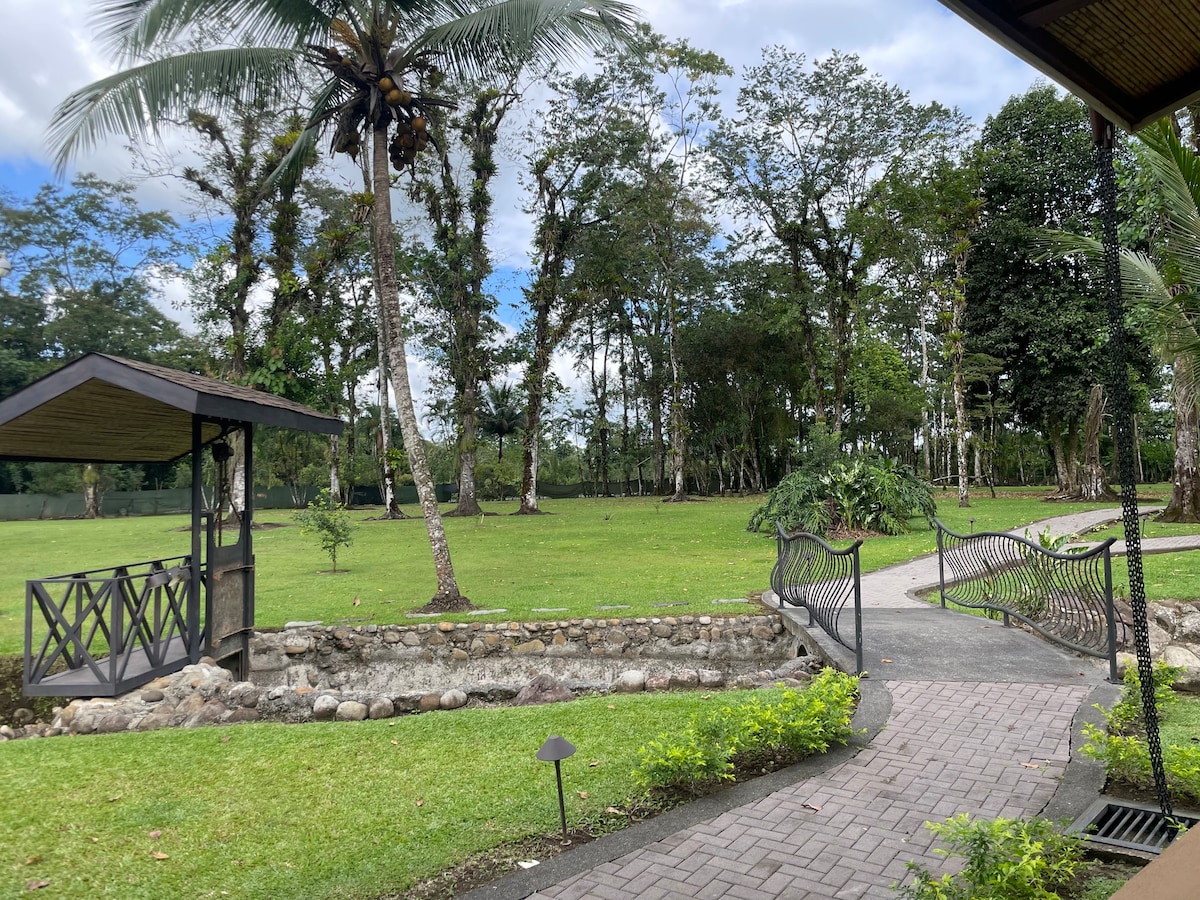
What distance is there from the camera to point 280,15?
9.48m

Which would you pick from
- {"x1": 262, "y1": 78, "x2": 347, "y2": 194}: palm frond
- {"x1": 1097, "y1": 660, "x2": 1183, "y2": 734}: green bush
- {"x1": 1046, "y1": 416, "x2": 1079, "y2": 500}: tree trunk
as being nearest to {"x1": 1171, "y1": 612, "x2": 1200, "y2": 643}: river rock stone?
{"x1": 1097, "y1": 660, "x2": 1183, "y2": 734}: green bush

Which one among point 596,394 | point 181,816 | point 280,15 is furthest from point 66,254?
point 181,816

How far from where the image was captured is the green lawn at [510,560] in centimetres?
1027

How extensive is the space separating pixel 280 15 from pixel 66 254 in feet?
104

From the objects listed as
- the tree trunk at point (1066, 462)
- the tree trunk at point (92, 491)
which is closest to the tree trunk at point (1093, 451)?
the tree trunk at point (1066, 462)

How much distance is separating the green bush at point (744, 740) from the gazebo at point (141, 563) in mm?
4817

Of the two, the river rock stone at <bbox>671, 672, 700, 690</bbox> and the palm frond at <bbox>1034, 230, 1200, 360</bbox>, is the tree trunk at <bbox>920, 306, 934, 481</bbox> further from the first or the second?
the river rock stone at <bbox>671, 672, 700, 690</bbox>

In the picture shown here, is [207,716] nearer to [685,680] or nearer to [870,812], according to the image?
[685,680]

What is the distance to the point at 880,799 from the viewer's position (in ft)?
13.2

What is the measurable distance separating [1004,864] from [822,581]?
462 centimetres

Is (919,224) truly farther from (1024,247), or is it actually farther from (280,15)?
(280,15)

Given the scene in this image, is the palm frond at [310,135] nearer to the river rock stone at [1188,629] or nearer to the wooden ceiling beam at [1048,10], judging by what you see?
the wooden ceiling beam at [1048,10]

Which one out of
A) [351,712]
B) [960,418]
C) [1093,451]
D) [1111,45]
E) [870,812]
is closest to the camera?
[1111,45]

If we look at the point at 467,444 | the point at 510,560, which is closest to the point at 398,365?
the point at 510,560
